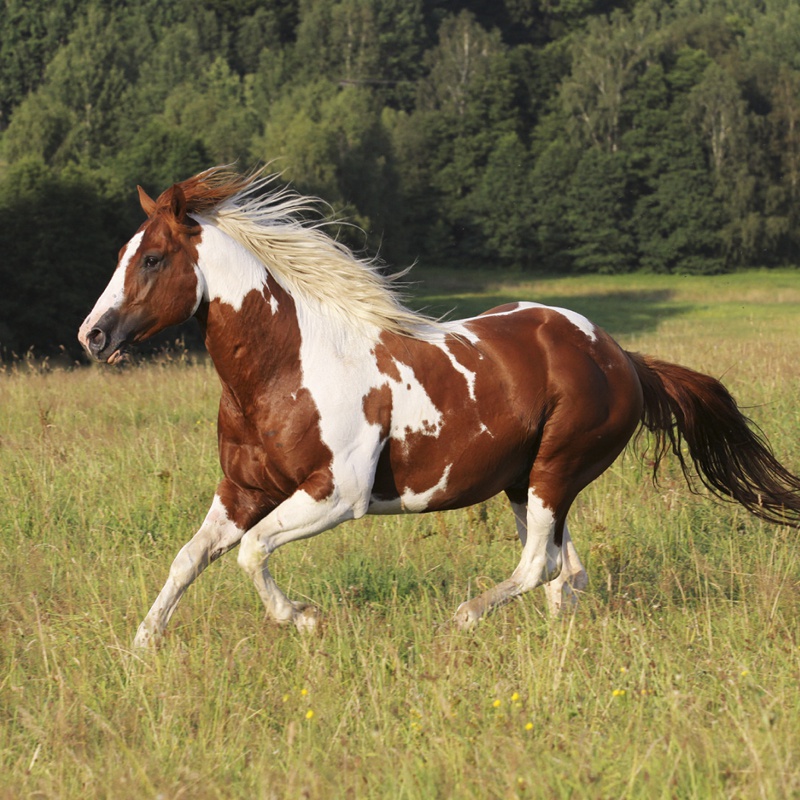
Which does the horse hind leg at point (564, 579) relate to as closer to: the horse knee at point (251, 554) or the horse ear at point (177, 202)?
the horse knee at point (251, 554)

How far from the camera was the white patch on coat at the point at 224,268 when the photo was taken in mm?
4516

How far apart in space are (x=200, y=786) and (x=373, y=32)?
85.0 m

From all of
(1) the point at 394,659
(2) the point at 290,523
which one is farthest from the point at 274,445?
(1) the point at 394,659

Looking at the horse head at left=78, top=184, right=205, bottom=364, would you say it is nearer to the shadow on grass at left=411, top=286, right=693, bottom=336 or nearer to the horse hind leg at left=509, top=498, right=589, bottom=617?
the horse hind leg at left=509, top=498, right=589, bottom=617

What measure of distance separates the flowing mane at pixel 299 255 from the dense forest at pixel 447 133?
27.3m

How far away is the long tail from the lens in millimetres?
5738

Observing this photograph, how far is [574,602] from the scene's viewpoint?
5.19 meters

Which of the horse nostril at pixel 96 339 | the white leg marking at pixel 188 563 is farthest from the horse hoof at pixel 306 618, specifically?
the horse nostril at pixel 96 339

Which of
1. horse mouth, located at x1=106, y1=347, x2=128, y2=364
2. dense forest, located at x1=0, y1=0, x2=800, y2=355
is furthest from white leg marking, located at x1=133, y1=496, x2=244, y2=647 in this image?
dense forest, located at x1=0, y1=0, x2=800, y2=355

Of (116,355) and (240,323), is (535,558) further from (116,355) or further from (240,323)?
(116,355)

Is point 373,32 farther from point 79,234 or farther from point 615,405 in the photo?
point 615,405

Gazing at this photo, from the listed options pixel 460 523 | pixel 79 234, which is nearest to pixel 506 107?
pixel 79 234

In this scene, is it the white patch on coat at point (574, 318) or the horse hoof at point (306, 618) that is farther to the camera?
the white patch on coat at point (574, 318)

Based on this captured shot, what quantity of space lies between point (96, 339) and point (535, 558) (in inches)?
81.4
